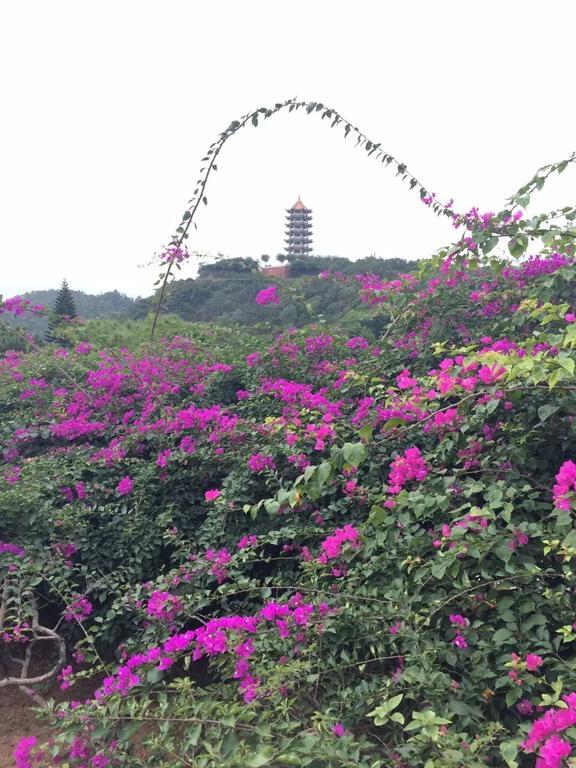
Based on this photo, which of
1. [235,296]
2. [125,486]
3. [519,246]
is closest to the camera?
[519,246]

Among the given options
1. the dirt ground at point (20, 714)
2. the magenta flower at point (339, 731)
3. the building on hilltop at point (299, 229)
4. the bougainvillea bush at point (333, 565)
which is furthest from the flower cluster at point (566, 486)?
the building on hilltop at point (299, 229)

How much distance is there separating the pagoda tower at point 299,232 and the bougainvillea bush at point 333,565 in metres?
41.9

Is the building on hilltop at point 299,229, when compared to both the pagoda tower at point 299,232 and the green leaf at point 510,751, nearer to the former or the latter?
the pagoda tower at point 299,232

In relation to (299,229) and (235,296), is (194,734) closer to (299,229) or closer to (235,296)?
(235,296)

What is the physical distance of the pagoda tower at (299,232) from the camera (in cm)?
4362

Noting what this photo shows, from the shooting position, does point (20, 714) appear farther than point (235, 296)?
No

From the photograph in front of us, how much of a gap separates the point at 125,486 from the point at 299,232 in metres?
44.1

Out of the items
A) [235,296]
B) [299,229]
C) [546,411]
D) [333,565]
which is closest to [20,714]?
[333,565]

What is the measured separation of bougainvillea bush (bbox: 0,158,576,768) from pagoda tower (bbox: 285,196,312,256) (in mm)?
41906

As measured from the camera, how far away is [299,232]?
4466 cm

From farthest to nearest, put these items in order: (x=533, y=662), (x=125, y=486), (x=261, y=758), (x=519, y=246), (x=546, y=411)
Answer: (x=125, y=486) < (x=519, y=246) < (x=546, y=411) < (x=533, y=662) < (x=261, y=758)

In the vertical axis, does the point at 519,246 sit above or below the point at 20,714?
above

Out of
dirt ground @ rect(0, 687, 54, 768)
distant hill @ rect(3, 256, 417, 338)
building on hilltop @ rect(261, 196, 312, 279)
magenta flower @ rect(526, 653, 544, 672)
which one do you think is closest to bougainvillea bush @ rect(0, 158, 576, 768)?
magenta flower @ rect(526, 653, 544, 672)

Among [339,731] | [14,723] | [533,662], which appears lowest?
[14,723]
